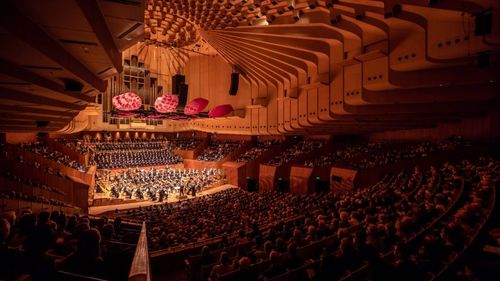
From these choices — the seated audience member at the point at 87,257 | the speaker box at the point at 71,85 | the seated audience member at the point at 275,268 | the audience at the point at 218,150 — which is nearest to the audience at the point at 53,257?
the seated audience member at the point at 87,257

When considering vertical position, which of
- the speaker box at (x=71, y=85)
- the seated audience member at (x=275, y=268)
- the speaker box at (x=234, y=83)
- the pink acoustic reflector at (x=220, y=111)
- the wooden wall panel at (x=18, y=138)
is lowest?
the seated audience member at (x=275, y=268)

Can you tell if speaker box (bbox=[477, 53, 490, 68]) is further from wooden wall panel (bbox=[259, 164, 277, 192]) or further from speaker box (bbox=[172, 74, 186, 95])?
speaker box (bbox=[172, 74, 186, 95])

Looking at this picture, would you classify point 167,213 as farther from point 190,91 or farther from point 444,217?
point 190,91

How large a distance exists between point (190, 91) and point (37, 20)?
Answer: 77.2 feet

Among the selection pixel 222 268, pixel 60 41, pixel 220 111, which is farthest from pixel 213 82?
pixel 222 268

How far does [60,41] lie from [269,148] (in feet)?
59.7

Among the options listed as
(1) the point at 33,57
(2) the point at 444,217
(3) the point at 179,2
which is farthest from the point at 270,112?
(1) the point at 33,57

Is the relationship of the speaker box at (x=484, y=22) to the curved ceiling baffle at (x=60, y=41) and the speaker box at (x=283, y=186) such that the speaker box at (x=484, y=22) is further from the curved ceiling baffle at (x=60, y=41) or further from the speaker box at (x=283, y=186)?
the speaker box at (x=283, y=186)

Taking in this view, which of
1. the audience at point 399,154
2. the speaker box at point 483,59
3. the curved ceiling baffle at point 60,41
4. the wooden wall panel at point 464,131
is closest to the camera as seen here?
the curved ceiling baffle at point 60,41

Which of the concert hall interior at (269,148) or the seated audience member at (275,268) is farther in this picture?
the seated audience member at (275,268)

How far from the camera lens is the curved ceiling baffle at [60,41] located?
2469mm

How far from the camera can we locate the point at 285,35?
35.9ft

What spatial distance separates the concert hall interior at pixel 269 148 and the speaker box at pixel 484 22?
0.02 meters

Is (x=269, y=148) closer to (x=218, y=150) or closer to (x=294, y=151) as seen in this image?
(x=294, y=151)
